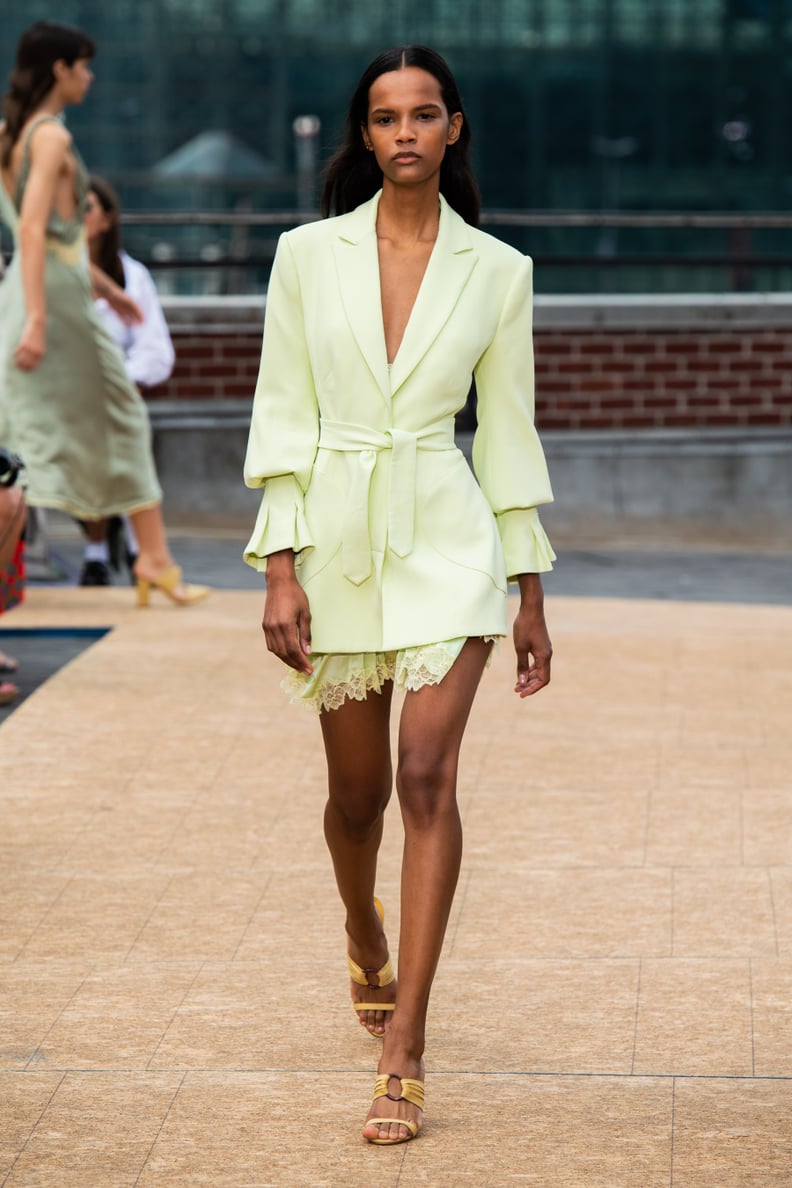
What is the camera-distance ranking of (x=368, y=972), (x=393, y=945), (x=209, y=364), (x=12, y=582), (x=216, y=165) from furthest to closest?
(x=216, y=165) < (x=209, y=364) < (x=12, y=582) < (x=393, y=945) < (x=368, y=972)

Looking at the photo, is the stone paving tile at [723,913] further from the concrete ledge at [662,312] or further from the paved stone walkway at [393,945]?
the concrete ledge at [662,312]

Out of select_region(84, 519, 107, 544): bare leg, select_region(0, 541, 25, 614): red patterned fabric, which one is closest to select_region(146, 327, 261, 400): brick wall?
select_region(84, 519, 107, 544): bare leg

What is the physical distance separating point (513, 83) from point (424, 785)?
238 ft

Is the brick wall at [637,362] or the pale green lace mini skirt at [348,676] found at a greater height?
the pale green lace mini skirt at [348,676]

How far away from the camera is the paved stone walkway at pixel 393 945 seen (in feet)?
12.6

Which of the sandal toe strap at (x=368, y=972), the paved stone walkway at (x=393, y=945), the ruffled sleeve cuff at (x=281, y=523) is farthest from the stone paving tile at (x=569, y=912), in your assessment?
the ruffled sleeve cuff at (x=281, y=523)

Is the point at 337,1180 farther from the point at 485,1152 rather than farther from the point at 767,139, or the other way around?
the point at 767,139

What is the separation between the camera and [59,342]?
9.48 m

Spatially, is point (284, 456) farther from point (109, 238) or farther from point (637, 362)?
point (637, 362)

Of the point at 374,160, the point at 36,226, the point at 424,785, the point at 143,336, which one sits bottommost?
the point at 143,336

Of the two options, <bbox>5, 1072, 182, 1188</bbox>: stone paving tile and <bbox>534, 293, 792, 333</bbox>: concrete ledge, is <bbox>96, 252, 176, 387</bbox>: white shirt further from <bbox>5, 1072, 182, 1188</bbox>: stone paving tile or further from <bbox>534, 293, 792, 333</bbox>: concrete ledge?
<bbox>5, 1072, 182, 1188</bbox>: stone paving tile

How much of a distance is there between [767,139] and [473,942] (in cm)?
7329

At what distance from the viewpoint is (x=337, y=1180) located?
3.67 metres

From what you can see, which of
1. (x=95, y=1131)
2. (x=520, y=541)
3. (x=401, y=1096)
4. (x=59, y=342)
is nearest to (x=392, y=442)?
(x=520, y=541)
